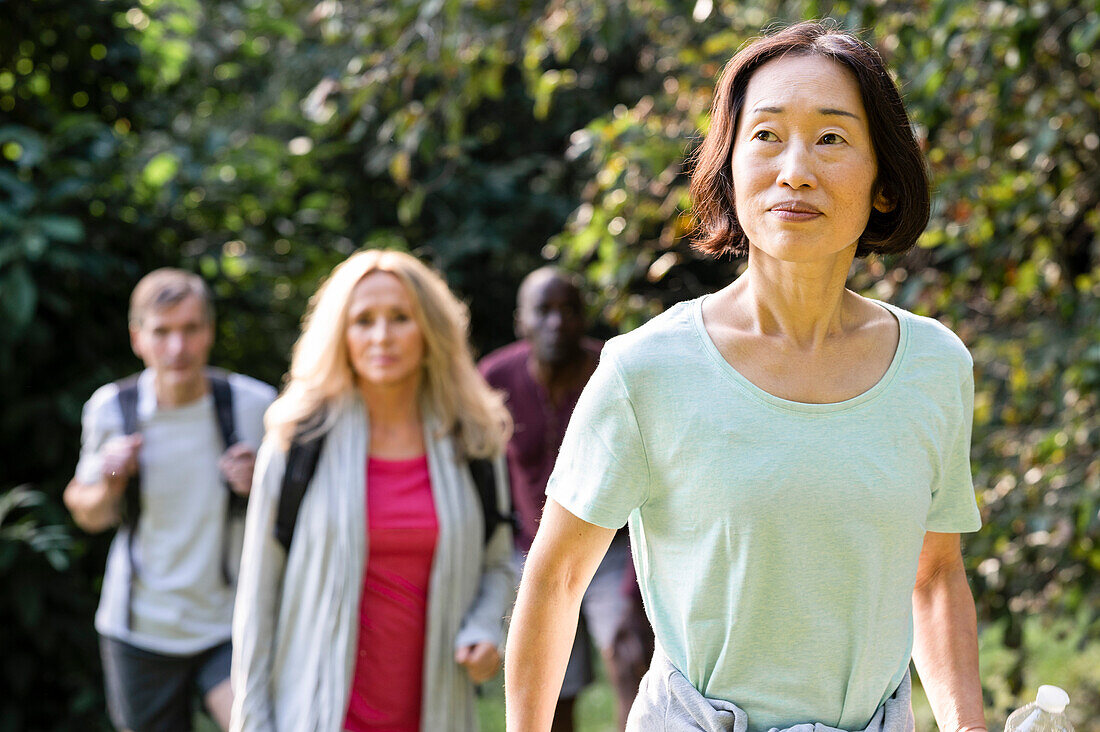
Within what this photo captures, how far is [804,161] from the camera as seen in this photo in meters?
1.67

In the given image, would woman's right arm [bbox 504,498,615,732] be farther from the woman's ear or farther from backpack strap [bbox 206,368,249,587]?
backpack strap [bbox 206,368,249,587]

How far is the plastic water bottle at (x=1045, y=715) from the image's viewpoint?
178 centimetres

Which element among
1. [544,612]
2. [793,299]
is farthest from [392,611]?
[793,299]

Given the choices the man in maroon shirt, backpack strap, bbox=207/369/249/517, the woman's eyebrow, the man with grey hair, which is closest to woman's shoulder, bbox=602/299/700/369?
the woman's eyebrow

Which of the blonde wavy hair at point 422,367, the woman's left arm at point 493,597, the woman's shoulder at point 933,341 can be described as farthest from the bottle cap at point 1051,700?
the blonde wavy hair at point 422,367

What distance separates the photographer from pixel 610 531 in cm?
175

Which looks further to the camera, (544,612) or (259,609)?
(259,609)

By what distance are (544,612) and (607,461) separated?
238 mm

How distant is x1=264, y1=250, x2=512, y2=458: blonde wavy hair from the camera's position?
358cm

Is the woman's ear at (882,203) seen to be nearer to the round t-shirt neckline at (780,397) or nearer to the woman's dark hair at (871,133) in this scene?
the woman's dark hair at (871,133)

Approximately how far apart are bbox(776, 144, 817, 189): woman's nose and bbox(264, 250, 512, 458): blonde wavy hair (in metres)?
2.08

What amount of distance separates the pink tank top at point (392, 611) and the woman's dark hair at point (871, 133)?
71.3 inches

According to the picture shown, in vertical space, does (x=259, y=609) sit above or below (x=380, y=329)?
below

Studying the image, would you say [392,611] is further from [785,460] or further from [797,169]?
[797,169]
